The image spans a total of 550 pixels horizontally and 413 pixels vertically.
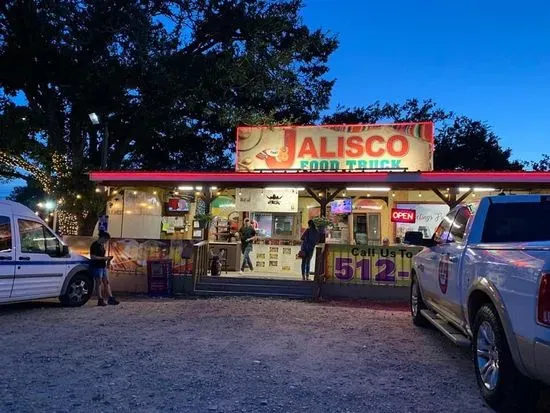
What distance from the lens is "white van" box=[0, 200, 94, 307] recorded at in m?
8.56

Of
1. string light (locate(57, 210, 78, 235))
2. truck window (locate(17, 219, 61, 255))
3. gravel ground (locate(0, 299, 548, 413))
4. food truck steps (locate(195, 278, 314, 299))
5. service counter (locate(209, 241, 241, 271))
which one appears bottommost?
gravel ground (locate(0, 299, 548, 413))

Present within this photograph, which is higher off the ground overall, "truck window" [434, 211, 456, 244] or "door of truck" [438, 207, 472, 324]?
"truck window" [434, 211, 456, 244]

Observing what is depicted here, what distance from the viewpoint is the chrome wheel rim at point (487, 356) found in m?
4.26

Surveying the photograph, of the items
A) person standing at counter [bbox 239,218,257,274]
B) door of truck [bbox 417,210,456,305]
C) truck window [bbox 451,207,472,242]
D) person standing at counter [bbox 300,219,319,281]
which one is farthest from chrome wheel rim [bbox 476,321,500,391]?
person standing at counter [bbox 239,218,257,274]

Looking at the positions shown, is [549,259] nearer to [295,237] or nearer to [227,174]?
[227,174]

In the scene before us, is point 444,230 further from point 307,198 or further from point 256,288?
point 307,198

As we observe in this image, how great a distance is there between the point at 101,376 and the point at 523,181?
11168 mm

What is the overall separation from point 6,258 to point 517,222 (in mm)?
7826

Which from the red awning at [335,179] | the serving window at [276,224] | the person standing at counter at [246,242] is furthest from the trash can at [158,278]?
the serving window at [276,224]

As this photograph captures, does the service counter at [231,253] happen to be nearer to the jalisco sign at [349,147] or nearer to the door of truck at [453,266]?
the jalisco sign at [349,147]

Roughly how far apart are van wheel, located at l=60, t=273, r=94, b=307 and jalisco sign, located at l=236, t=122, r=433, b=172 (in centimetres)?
660

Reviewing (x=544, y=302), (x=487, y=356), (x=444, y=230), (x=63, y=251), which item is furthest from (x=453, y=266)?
(x=63, y=251)

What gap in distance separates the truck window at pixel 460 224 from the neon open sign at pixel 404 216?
35.4 feet

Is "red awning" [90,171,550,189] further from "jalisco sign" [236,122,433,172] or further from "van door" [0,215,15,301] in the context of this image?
"van door" [0,215,15,301]
